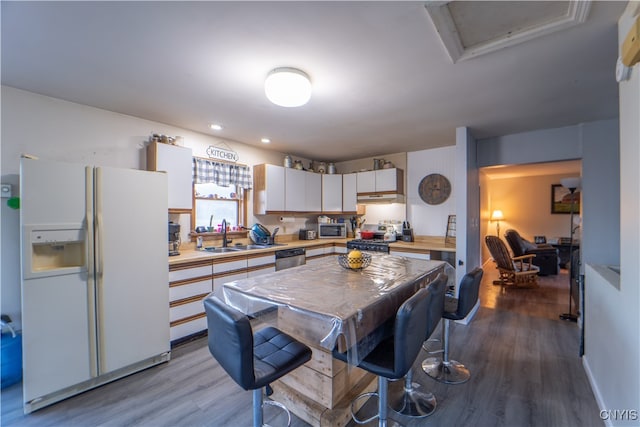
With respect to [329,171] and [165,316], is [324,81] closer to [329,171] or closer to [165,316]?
[165,316]

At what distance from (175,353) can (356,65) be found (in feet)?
10.0

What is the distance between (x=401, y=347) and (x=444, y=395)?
1115 millimetres

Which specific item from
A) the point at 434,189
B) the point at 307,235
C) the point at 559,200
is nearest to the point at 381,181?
the point at 434,189

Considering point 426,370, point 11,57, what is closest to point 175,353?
point 426,370

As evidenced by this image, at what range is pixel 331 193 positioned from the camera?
16.4ft

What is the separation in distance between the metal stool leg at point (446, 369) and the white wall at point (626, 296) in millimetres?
834

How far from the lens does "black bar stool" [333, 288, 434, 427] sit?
1.27 meters

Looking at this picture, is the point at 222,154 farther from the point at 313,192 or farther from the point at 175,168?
the point at 313,192

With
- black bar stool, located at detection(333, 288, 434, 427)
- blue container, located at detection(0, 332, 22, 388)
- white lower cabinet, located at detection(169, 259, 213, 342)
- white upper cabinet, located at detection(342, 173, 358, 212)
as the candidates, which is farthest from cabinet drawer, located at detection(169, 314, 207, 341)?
white upper cabinet, located at detection(342, 173, 358, 212)

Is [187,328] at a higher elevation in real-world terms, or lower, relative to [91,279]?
lower

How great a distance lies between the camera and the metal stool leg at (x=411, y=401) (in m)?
1.77

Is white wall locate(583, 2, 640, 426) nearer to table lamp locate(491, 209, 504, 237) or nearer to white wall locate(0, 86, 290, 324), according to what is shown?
white wall locate(0, 86, 290, 324)

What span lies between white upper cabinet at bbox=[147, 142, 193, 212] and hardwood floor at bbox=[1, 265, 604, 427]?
157 cm

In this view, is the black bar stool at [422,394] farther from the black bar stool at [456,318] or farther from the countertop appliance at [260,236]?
the countertop appliance at [260,236]
